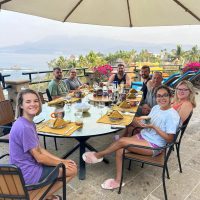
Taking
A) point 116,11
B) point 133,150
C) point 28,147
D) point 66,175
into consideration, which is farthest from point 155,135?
point 116,11

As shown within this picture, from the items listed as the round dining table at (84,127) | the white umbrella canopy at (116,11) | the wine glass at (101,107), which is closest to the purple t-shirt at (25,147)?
the round dining table at (84,127)

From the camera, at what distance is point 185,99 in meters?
2.44

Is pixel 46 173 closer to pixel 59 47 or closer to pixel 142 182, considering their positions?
pixel 142 182

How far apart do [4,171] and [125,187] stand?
1.43 metres

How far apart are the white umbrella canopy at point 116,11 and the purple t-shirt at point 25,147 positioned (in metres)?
1.70

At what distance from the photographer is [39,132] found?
6.33 ft

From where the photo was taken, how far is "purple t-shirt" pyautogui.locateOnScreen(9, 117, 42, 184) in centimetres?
149

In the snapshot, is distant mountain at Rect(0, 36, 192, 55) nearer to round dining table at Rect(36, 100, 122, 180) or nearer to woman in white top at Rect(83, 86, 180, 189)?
round dining table at Rect(36, 100, 122, 180)

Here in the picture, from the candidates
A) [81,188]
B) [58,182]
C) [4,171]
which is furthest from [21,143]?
[81,188]

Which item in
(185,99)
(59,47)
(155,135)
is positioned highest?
(59,47)

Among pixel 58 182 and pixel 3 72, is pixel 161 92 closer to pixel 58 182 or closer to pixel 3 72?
pixel 58 182

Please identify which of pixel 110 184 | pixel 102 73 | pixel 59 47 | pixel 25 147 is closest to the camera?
pixel 25 147

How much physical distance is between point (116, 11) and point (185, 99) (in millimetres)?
1719

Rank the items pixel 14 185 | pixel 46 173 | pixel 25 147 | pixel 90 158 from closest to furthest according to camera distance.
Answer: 1. pixel 14 185
2. pixel 25 147
3. pixel 46 173
4. pixel 90 158
